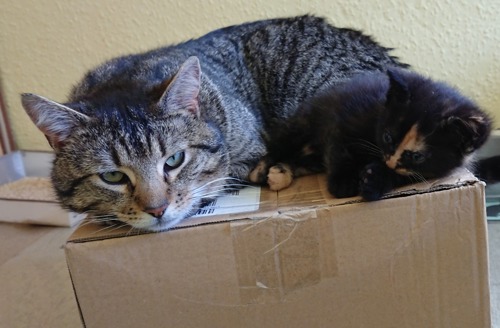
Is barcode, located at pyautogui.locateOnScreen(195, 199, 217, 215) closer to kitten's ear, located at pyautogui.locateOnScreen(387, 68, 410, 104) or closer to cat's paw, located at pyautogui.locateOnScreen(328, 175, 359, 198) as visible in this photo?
cat's paw, located at pyautogui.locateOnScreen(328, 175, 359, 198)

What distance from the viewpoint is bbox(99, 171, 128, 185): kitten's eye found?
2.93 feet

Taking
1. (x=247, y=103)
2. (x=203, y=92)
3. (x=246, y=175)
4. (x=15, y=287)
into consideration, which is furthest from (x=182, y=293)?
(x=15, y=287)

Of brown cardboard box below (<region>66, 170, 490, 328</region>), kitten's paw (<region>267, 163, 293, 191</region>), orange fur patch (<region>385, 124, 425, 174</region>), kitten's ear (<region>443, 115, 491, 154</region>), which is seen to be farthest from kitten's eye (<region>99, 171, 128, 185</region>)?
kitten's ear (<region>443, 115, 491, 154</region>)

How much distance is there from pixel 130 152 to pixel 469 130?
2.11 ft

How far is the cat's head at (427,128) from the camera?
883 mm

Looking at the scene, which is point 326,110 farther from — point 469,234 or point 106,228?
point 106,228

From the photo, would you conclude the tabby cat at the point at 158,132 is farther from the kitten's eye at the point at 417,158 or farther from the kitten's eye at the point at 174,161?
the kitten's eye at the point at 417,158

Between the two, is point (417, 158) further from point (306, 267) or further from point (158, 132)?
point (158, 132)

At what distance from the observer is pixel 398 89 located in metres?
0.97

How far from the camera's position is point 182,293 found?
2.71 ft

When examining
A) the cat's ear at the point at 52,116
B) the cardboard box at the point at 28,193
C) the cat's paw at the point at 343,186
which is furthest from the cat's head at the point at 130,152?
the cardboard box at the point at 28,193

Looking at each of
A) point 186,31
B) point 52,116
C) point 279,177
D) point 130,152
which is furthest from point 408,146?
point 186,31

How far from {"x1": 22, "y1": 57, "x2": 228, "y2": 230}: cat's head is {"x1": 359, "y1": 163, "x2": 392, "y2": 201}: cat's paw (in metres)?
0.33

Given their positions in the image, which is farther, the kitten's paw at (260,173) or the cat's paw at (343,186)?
the kitten's paw at (260,173)
